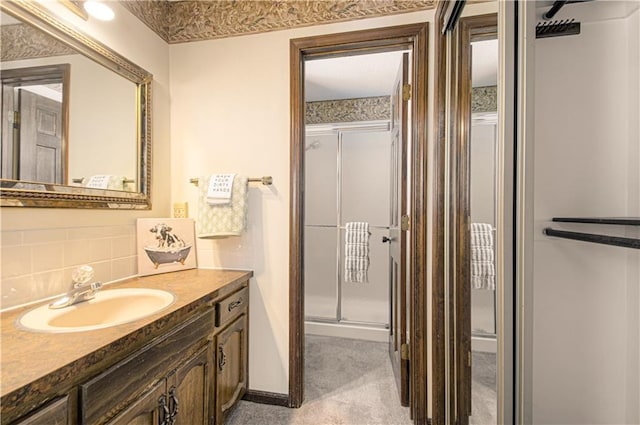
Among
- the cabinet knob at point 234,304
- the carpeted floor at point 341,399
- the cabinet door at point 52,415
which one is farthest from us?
the carpeted floor at point 341,399

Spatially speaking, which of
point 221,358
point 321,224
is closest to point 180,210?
point 221,358

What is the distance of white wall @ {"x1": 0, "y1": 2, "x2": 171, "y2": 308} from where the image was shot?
1.07 meters

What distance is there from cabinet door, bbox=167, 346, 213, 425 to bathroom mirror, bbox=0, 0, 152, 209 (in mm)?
857

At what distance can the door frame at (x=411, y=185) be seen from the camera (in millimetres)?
1549

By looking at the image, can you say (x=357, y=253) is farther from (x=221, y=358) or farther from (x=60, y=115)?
(x=60, y=115)

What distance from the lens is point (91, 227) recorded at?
1.35 metres

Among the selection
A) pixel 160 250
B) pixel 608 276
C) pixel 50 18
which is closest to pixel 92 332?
pixel 160 250

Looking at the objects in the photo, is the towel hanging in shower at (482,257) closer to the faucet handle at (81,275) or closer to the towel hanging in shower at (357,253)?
the faucet handle at (81,275)

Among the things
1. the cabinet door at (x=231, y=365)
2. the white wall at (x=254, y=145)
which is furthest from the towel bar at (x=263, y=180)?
the cabinet door at (x=231, y=365)

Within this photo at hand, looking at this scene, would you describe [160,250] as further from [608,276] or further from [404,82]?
[608,276]

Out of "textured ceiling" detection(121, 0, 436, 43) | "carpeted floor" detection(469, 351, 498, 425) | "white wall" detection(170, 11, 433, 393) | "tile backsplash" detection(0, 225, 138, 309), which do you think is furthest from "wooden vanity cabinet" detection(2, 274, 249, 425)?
"textured ceiling" detection(121, 0, 436, 43)

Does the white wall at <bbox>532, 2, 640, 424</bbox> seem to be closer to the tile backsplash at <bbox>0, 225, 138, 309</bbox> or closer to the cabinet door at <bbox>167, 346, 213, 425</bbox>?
the cabinet door at <bbox>167, 346, 213, 425</bbox>

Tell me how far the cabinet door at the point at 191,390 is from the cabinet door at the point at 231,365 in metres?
0.09

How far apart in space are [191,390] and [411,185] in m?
1.45
